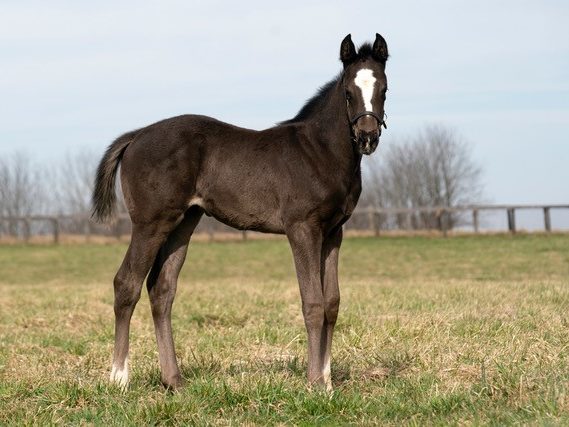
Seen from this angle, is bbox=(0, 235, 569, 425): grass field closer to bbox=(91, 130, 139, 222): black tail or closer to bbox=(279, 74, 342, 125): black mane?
bbox=(91, 130, 139, 222): black tail

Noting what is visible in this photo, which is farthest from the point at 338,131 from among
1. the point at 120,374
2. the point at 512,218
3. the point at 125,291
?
the point at 512,218

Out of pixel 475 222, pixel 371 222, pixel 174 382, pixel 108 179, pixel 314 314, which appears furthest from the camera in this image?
pixel 371 222

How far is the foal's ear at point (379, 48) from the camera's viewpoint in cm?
632

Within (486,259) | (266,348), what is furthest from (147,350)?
(486,259)

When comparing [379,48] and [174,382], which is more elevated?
[379,48]

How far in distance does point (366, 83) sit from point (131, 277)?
8.06ft

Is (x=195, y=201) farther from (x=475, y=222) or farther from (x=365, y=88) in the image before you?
(x=475, y=222)

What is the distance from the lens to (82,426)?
5449 mm

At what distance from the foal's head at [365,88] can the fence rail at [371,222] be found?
30.3 m

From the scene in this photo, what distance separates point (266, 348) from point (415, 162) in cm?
5310

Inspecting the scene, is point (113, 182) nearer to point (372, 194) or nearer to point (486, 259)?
point (486, 259)

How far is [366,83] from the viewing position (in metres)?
6.14

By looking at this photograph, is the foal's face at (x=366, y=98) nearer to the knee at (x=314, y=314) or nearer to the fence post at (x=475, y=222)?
the knee at (x=314, y=314)

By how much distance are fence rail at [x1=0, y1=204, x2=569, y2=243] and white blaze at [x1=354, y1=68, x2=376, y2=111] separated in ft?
100
